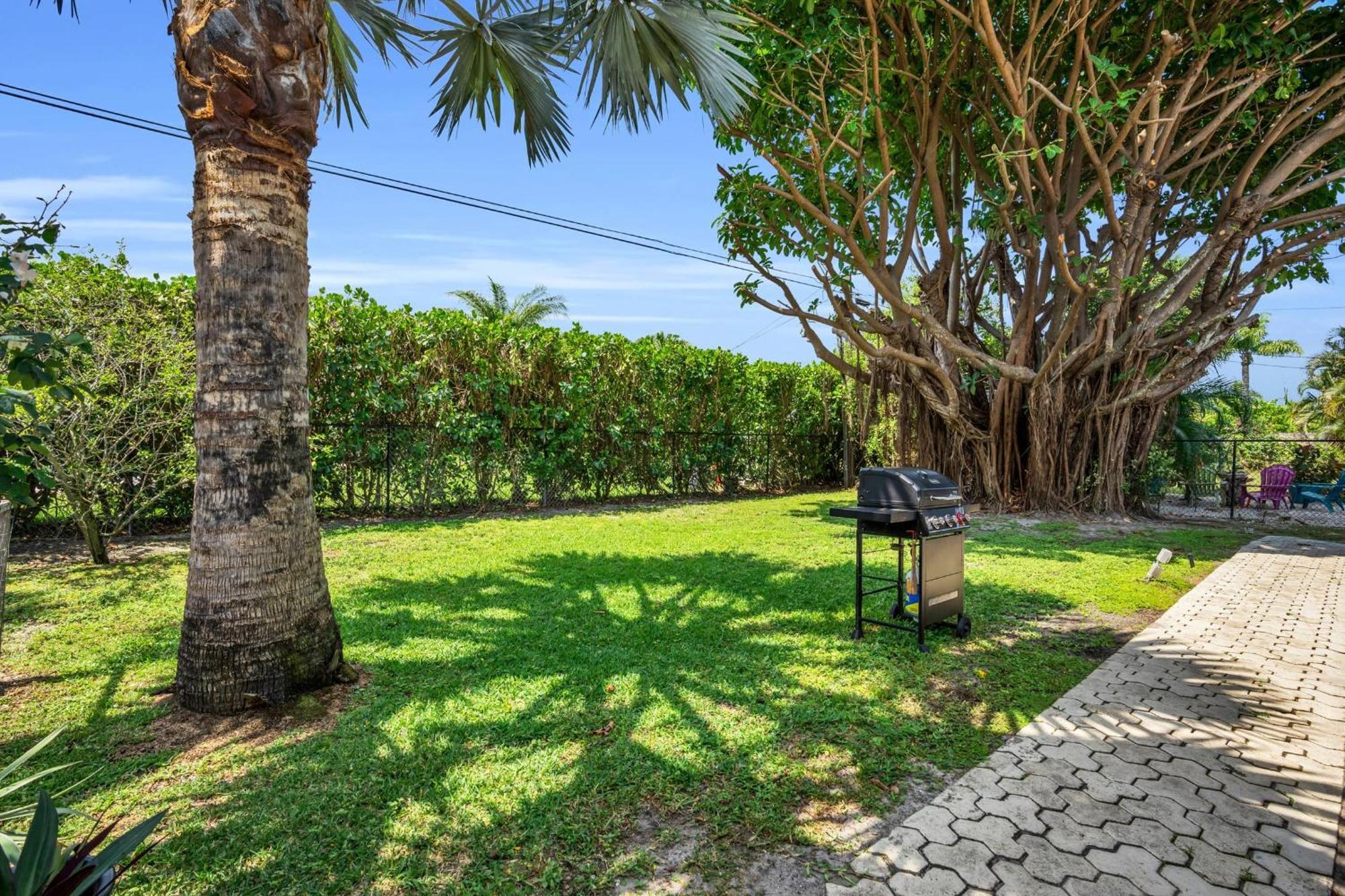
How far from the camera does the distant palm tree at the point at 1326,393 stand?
797 inches

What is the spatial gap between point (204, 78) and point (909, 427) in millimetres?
11888

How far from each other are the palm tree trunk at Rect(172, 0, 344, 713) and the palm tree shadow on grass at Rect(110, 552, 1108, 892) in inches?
25.3

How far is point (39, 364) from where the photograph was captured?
3.03m

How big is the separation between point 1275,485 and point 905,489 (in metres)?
14.1

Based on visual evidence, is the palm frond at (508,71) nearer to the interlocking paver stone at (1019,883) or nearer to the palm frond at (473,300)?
the interlocking paver stone at (1019,883)

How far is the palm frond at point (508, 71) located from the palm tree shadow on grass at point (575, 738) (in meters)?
5.54

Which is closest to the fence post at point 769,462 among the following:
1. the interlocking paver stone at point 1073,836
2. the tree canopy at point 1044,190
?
the tree canopy at point 1044,190

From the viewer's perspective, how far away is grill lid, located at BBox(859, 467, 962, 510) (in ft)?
13.7

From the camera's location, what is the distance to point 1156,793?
2691 mm

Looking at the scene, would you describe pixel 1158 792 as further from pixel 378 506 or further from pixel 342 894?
pixel 378 506

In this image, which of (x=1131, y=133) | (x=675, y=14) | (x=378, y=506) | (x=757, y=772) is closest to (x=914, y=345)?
(x=1131, y=133)

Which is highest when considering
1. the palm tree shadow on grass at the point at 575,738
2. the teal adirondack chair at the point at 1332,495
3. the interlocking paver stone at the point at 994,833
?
the teal adirondack chair at the point at 1332,495

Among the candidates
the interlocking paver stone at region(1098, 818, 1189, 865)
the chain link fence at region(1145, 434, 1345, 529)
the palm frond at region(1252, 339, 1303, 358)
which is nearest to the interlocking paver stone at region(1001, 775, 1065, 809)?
the interlocking paver stone at region(1098, 818, 1189, 865)

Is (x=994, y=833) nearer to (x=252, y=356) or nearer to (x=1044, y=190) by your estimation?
(x=252, y=356)
